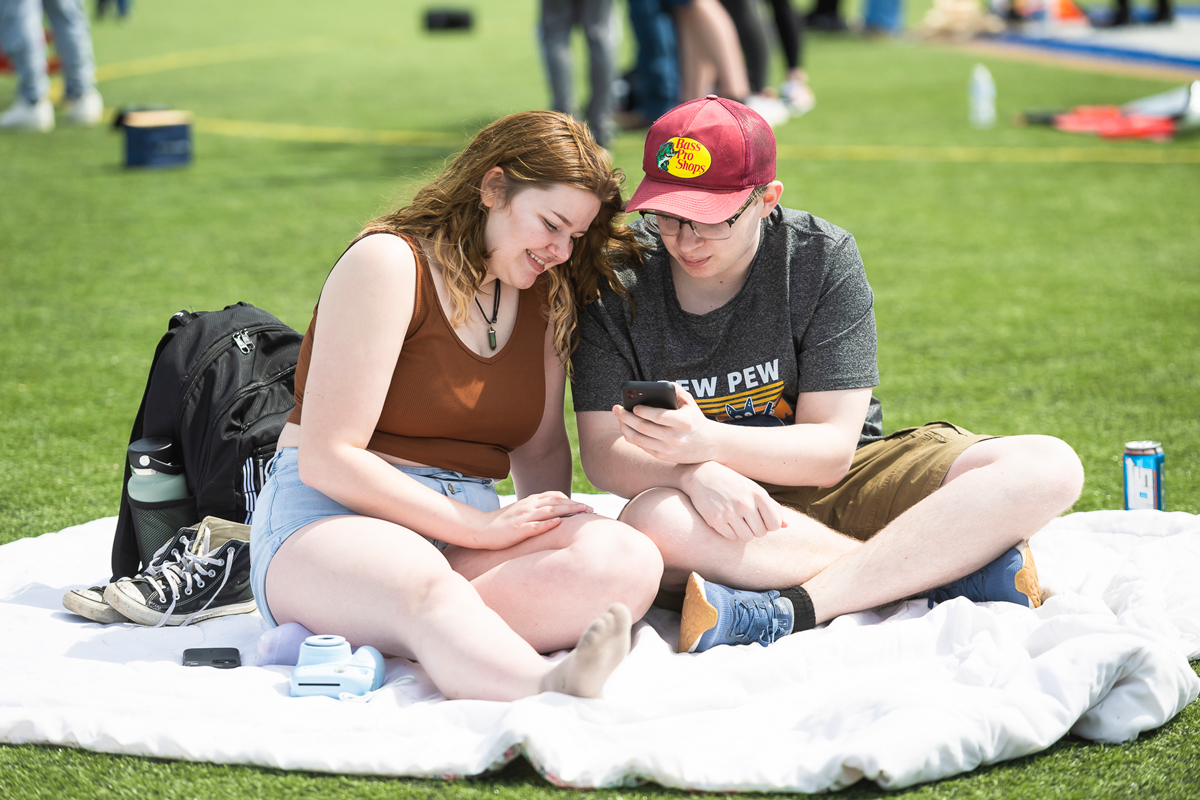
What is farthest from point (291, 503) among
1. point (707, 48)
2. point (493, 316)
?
point (707, 48)

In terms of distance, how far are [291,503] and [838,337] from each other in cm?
128

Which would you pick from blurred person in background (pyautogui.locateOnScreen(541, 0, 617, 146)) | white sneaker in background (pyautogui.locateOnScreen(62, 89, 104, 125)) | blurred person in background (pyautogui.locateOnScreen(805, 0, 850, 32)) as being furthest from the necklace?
blurred person in background (pyautogui.locateOnScreen(805, 0, 850, 32))

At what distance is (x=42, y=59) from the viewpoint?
991cm

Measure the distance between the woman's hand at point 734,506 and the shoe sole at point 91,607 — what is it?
139 centimetres

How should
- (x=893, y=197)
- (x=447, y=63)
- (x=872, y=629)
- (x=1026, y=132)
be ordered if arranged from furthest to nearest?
(x=447, y=63) < (x=1026, y=132) < (x=893, y=197) < (x=872, y=629)

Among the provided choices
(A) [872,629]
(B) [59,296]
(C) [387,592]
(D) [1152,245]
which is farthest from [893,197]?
(C) [387,592]

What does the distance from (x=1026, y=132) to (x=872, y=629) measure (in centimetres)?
Answer: 823

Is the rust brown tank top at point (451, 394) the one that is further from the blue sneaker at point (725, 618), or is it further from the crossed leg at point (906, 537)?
the blue sneaker at point (725, 618)

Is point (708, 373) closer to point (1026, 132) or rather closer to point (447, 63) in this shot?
point (1026, 132)

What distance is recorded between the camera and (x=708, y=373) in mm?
2859

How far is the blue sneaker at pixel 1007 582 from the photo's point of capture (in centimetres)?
269

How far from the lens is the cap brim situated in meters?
2.63

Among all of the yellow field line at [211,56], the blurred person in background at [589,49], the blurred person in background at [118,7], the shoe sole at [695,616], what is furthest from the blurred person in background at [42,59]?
the blurred person in background at [118,7]

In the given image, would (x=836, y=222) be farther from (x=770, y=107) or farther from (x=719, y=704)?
(x=719, y=704)
